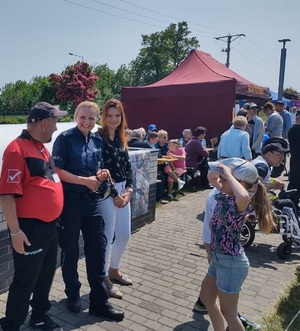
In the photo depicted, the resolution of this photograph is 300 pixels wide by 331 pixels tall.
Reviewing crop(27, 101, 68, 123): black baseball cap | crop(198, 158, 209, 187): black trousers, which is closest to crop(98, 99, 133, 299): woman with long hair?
crop(27, 101, 68, 123): black baseball cap

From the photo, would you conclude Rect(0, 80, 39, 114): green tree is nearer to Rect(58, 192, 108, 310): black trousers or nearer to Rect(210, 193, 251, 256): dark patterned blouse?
Rect(58, 192, 108, 310): black trousers

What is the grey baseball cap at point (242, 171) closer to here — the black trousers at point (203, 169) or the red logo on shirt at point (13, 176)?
the red logo on shirt at point (13, 176)

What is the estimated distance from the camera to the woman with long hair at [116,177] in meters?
3.18

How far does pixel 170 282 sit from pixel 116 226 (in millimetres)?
917

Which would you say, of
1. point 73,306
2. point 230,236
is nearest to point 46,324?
point 73,306

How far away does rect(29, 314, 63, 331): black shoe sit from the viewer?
2.81m

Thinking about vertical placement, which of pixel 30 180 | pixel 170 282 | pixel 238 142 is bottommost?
pixel 170 282

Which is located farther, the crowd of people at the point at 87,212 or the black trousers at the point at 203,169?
the black trousers at the point at 203,169

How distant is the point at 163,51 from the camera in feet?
156

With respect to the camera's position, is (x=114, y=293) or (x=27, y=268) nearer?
(x=27, y=268)

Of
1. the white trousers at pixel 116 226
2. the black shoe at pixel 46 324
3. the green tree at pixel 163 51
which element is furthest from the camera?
the green tree at pixel 163 51

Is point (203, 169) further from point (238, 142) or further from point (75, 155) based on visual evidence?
point (75, 155)

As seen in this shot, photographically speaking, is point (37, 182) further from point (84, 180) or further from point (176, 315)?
point (176, 315)

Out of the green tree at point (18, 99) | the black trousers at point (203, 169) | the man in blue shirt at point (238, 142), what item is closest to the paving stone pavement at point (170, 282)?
the man in blue shirt at point (238, 142)
